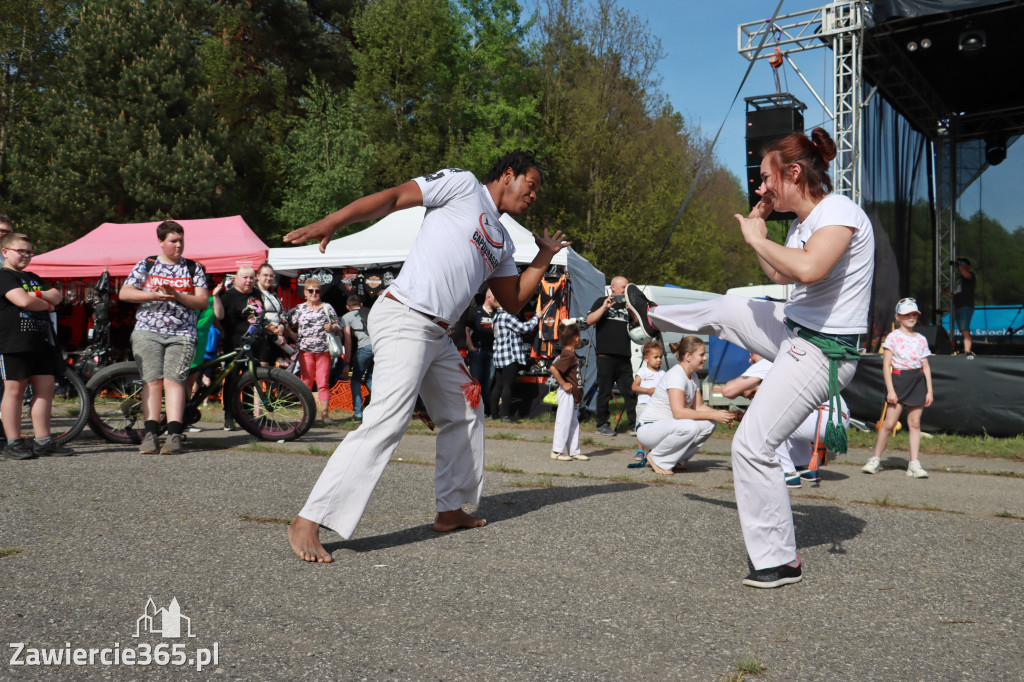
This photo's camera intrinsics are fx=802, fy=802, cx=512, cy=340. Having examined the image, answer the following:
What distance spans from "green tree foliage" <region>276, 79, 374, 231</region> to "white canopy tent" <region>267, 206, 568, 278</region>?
13.8 metres

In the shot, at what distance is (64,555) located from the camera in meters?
3.62

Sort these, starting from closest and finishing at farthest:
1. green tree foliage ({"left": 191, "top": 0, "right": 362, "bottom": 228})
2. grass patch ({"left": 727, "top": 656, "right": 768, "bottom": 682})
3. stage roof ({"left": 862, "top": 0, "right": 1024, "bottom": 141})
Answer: grass patch ({"left": 727, "top": 656, "right": 768, "bottom": 682}) → stage roof ({"left": 862, "top": 0, "right": 1024, "bottom": 141}) → green tree foliage ({"left": 191, "top": 0, "right": 362, "bottom": 228})

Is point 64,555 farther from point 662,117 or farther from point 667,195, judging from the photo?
point 662,117

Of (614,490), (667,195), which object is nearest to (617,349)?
(614,490)

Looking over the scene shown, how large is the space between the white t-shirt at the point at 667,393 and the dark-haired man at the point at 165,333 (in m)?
4.19

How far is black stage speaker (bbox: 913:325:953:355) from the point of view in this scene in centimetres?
1314

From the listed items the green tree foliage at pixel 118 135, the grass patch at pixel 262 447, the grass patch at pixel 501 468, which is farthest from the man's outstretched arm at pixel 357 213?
the green tree foliage at pixel 118 135

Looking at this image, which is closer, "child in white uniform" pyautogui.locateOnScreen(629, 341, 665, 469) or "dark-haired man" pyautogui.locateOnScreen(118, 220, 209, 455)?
"dark-haired man" pyautogui.locateOnScreen(118, 220, 209, 455)

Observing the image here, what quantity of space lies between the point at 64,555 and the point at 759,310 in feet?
11.5

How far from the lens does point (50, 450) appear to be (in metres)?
6.98

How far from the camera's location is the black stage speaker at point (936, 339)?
13.1 m

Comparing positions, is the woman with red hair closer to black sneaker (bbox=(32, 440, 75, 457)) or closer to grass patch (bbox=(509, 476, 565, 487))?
grass patch (bbox=(509, 476, 565, 487))

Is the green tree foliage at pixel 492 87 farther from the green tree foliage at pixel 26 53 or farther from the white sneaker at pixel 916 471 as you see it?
the white sneaker at pixel 916 471

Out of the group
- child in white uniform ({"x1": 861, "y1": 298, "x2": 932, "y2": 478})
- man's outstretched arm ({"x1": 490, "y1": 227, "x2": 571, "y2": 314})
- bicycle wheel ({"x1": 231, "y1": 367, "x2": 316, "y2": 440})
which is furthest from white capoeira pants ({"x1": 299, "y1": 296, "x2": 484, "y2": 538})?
child in white uniform ({"x1": 861, "y1": 298, "x2": 932, "y2": 478})
